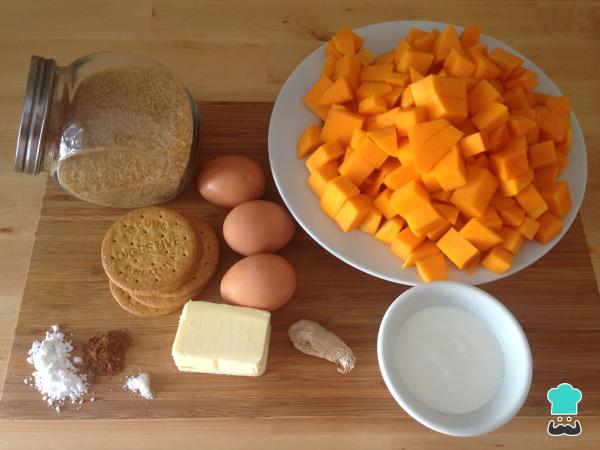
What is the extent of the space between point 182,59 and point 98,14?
356 millimetres

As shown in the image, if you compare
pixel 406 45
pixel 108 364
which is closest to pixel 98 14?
pixel 406 45

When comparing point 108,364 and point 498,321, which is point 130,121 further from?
point 498,321

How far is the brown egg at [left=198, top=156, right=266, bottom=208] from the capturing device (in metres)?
1.20

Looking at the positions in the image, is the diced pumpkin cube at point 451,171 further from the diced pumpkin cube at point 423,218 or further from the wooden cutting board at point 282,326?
the wooden cutting board at point 282,326

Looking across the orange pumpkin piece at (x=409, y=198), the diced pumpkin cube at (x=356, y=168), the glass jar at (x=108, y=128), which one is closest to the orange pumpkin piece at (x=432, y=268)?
the orange pumpkin piece at (x=409, y=198)

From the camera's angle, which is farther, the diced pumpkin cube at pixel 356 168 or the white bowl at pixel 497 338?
the diced pumpkin cube at pixel 356 168

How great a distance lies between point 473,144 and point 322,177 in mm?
319

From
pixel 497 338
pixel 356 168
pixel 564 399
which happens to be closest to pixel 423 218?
pixel 356 168

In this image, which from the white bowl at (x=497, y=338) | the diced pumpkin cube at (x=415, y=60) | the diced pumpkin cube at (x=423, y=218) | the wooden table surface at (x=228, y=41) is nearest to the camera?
the white bowl at (x=497, y=338)

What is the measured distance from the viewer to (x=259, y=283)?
107 centimetres

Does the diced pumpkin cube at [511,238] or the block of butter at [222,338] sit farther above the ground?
the diced pumpkin cube at [511,238]

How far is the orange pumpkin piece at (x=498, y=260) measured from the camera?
3.51 feet

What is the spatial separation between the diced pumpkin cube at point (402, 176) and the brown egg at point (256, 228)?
0.26 m

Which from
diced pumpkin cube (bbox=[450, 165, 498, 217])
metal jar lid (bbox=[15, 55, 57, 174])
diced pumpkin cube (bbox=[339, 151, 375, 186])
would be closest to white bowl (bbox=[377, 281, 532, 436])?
diced pumpkin cube (bbox=[450, 165, 498, 217])
